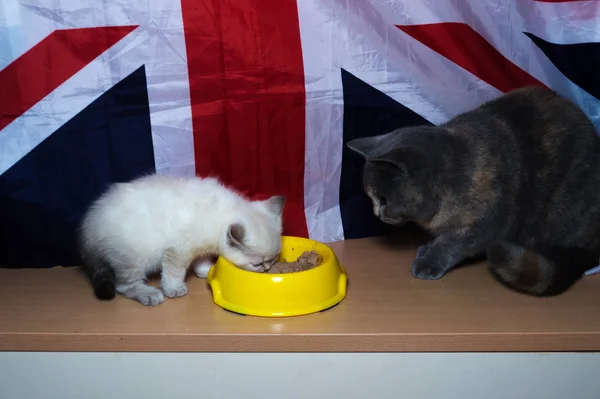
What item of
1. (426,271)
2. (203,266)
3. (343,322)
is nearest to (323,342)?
(343,322)

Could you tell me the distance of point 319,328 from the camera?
1449 mm

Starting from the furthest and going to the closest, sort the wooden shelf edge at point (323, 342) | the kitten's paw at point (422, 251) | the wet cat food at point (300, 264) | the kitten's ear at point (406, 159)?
the kitten's paw at point (422, 251) < the wet cat food at point (300, 264) < the kitten's ear at point (406, 159) < the wooden shelf edge at point (323, 342)

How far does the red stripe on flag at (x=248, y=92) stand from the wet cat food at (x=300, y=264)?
0.87ft

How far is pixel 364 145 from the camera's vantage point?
68.3 inches

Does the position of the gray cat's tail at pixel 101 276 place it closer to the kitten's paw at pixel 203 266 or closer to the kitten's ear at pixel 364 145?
the kitten's paw at pixel 203 266

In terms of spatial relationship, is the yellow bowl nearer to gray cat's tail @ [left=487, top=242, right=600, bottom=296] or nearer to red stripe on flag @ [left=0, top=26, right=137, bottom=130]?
gray cat's tail @ [left=487, top=242, right=600, bottom=296]

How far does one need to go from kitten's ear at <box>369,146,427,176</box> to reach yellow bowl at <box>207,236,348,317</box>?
0.98ft

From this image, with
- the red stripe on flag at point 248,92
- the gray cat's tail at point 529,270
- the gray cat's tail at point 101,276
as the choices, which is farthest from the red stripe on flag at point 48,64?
the gray cat's tail at point 529,270

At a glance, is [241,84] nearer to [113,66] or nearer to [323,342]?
[113,66]

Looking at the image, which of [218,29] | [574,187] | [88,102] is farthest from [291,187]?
[574,187]

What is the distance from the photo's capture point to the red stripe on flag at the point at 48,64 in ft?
5.57

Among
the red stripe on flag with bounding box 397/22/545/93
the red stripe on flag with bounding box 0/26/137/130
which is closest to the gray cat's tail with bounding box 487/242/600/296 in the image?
the red stripe on flag with bounding box 397/22/545/93

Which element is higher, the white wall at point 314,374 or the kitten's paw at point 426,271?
the kitten's paw at point 426,271

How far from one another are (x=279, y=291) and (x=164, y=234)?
1.19ft
